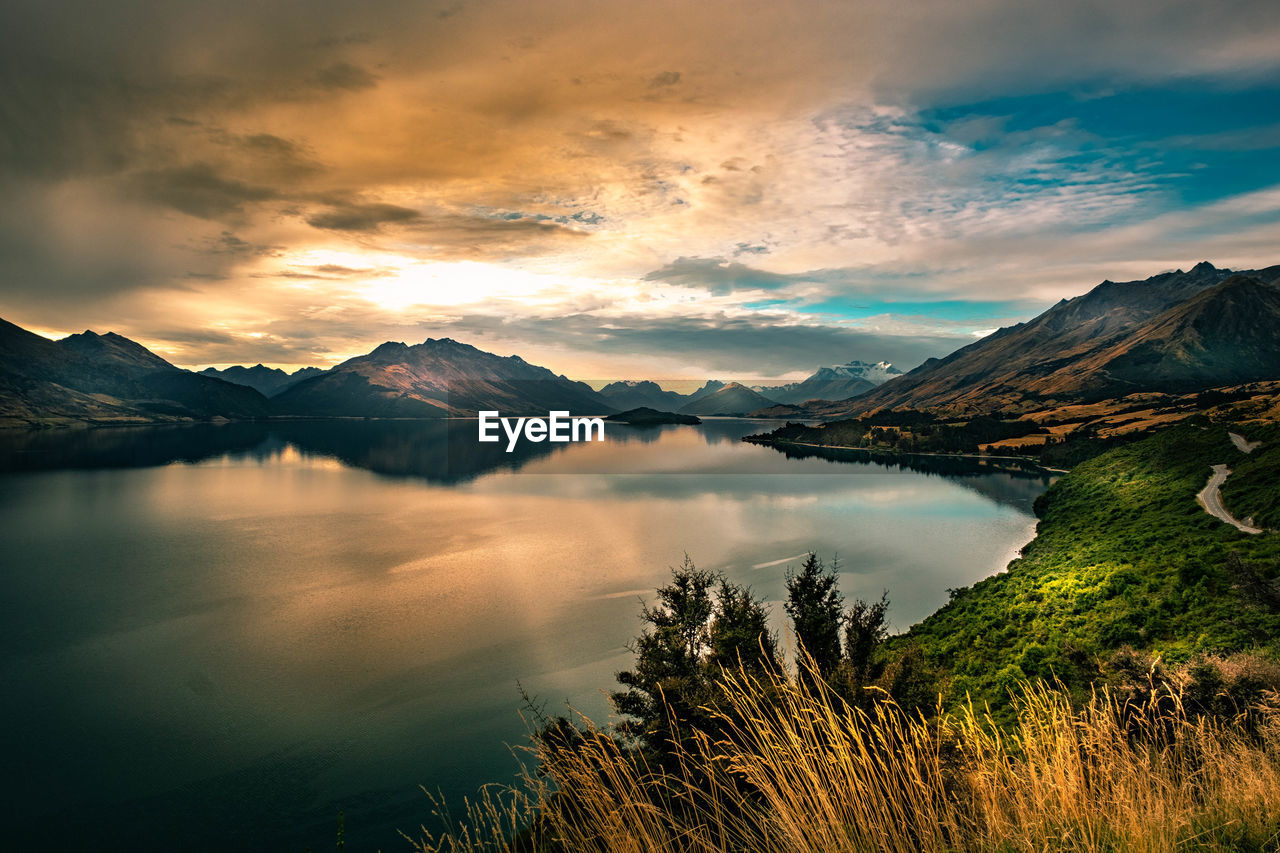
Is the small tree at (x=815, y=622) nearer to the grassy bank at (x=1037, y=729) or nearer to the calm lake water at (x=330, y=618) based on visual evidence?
the grassy bank at (x=1037, y=729)

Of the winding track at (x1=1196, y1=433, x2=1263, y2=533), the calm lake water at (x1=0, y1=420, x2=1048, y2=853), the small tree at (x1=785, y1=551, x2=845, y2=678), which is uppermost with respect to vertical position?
the winding track at (x1=1196, y1=433, x2=1263, y2=533)

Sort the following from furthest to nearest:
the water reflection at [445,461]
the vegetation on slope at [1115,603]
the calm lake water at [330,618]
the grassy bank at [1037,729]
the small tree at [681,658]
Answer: the water reflection at [445,461] < the vegetation on slope at [1115,603] < the calm lake water at [330,618] < the small tree at [681,658] < the grassy bank at [1037,729]

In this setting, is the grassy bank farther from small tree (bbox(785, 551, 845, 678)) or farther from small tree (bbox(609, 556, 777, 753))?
small tree (bbox(785, 551, 845, 678))

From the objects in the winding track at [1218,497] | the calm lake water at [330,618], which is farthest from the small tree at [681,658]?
the winding track at [1218,497]

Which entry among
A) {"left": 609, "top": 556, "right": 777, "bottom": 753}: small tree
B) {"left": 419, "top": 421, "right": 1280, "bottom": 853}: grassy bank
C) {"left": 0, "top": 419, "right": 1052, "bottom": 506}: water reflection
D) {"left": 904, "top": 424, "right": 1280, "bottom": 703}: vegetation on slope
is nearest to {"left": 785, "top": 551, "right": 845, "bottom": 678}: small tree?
{"left": 609, "top": 556, "right": 777, "bottom": 753}: small tree

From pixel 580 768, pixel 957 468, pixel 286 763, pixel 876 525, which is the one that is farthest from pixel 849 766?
pixel 957 468
